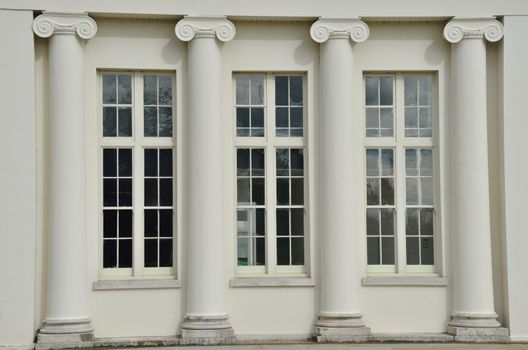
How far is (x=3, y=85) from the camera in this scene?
672 inches

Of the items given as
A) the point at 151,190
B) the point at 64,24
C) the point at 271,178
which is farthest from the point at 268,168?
the point at 64,24

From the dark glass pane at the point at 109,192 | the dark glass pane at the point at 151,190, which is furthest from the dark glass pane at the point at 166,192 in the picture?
the dark glass pane at the point at 109,192

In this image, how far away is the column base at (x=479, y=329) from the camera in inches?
689

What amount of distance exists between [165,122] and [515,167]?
248 inches

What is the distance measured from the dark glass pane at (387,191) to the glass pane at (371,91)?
1443 mm

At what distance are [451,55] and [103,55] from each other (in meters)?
6.27

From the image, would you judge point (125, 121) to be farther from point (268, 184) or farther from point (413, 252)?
point (413, 252)

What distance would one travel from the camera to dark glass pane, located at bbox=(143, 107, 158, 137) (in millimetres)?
17969

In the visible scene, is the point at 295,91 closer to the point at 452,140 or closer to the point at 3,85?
the point at 452,140

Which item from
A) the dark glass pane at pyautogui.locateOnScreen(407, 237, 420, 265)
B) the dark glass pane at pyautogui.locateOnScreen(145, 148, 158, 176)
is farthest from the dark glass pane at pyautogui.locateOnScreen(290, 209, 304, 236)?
the dark glass pane at pyautogui.locateOnScreen(145, 148, 158, 176)

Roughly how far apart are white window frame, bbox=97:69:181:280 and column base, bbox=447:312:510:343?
511 centimetres

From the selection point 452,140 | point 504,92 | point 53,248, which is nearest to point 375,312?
point 452,140

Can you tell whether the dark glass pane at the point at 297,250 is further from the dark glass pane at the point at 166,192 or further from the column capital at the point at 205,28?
the column capital at the point at 205,28

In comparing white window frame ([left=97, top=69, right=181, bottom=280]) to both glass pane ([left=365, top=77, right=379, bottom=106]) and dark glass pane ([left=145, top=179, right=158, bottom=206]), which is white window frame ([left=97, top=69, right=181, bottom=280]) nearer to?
dark glass pane ([left=145, top=179, right=158, bottom=206])
